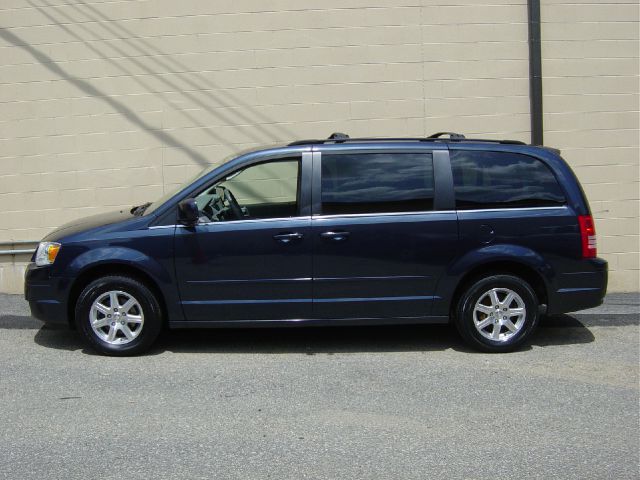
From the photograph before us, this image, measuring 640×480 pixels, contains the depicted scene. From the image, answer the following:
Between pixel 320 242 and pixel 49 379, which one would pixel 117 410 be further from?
pixel 320 242

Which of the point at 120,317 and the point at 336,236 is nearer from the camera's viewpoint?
the point at 336,236

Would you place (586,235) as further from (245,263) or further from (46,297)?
(46,297)

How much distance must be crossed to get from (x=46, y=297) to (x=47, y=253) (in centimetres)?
36

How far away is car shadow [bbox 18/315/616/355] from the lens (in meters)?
6.57

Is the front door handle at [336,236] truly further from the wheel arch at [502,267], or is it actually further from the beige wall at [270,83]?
the beige wall at [270,83]

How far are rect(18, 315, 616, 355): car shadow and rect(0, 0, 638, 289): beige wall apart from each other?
2.23 meters

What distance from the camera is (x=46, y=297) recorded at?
622 centimetres

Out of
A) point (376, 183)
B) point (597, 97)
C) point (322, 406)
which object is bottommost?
point (322, 406)

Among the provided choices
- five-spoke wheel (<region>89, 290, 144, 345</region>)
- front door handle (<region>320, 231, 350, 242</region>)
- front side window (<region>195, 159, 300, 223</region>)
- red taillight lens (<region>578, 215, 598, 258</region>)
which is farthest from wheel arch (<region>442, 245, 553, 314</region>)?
five-spoke wheel (<region>89, 290, 144, 345</region>)

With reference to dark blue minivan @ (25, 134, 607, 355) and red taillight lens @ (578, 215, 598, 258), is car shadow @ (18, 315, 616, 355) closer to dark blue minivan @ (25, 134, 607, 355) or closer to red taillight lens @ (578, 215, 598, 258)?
dark blue minivan @ (25, 134, 607, 355)

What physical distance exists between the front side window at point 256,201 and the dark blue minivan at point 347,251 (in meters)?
0.01

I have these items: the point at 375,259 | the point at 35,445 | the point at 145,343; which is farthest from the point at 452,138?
the point at 35,445

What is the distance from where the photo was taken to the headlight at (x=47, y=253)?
6209 mm

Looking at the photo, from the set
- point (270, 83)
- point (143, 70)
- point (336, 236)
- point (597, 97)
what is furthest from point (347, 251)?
point (597, 97)
